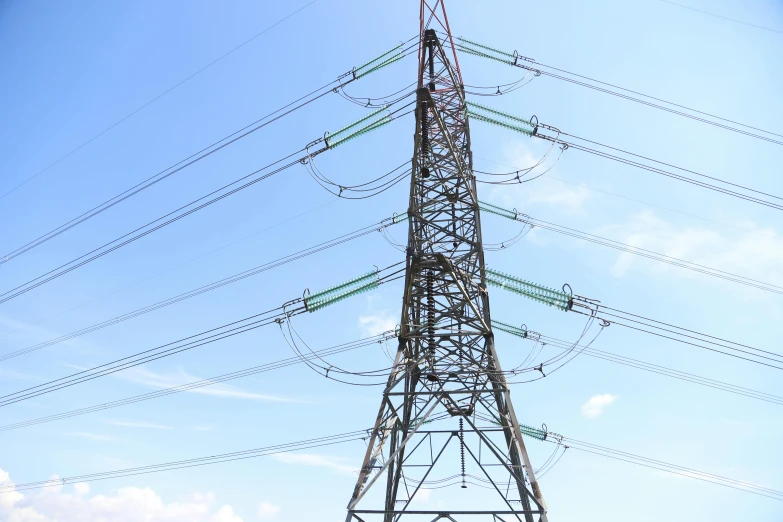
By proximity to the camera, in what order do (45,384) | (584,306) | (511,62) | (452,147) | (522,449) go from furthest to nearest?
(511,62) → (45,384) → (452,147) → (584,306) → (522,449)

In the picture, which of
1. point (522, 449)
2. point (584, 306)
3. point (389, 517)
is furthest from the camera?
point (584, 306)

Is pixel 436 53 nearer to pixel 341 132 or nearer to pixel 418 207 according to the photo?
pixel 341 132

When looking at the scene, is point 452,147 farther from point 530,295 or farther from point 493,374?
point 493,374

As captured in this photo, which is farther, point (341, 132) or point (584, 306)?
point (341, 132)

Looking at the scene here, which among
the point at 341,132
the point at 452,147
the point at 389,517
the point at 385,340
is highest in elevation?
the point at 341,132

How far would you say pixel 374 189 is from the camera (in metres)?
18.3

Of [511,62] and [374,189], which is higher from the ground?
[511,62]

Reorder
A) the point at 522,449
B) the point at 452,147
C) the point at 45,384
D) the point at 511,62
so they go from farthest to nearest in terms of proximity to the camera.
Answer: the point at 511,62 → the point at 45,384 → the point at 452,147 → the point at 522,449

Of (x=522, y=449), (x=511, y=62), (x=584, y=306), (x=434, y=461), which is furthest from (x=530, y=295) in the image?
(x=511, y=62)

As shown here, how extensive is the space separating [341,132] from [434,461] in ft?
40.8

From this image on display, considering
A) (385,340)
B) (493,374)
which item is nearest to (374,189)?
(385,340)

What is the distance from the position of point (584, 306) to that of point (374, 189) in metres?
8.46

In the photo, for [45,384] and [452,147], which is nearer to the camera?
[452,147]

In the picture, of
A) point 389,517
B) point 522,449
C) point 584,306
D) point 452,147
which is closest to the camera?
point 522,449
